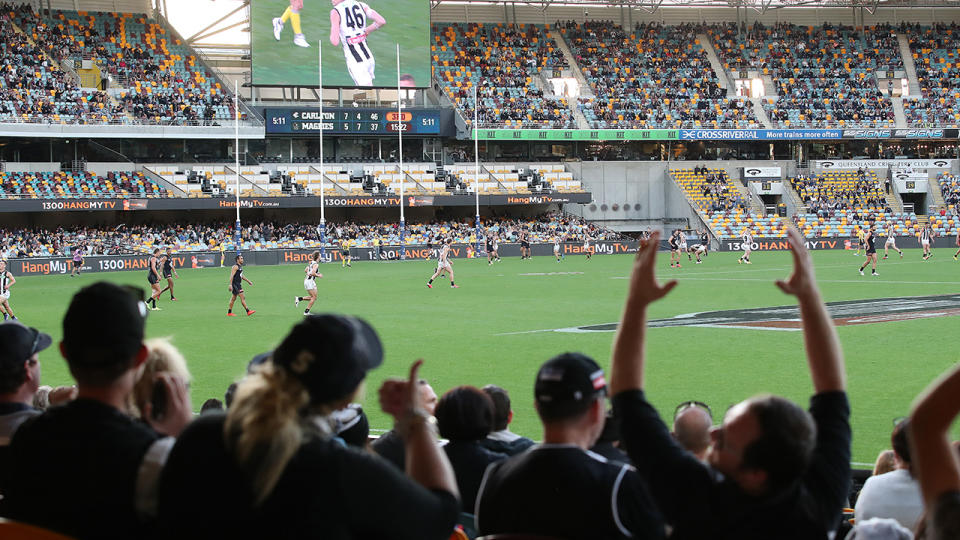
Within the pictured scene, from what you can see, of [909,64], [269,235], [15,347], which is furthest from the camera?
[909,64]

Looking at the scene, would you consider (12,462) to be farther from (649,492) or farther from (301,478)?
(649,492)

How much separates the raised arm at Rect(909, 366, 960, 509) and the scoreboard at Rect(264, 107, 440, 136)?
64.9m

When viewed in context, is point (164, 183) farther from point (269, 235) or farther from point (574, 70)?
point (574, 70)

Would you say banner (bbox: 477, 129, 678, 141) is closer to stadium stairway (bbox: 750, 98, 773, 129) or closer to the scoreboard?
the scoreboard

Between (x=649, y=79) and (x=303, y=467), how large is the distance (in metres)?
78.3

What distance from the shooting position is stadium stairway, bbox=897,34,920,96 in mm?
79875

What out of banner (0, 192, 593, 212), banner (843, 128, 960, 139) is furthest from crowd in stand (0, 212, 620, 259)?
banner (843, 128, 960, 139)

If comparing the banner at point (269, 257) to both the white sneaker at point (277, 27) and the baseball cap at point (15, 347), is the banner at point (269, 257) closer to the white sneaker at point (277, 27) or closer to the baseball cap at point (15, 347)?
the white sneaker at point (277, 27)

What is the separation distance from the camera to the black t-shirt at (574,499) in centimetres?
365

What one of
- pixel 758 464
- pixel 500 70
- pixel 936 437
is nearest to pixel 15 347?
pixel 758 464

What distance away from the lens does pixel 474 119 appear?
234 feet

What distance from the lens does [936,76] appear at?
80.2 metres

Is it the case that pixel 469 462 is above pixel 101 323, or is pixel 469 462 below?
below

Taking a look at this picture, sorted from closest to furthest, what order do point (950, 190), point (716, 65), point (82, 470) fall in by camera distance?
point (82, 470)
point (950, 190)
point (716, 65)
